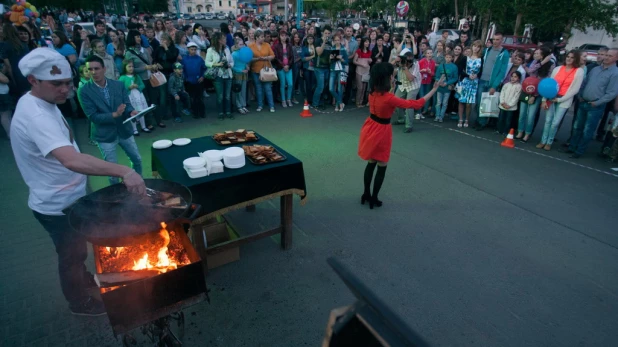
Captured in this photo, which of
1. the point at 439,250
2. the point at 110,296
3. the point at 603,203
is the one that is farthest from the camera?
the point at 603,203

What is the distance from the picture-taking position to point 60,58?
7.61 feet

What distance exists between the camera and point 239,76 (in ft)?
29.9

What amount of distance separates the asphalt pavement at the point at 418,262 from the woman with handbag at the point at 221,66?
3.42 metres

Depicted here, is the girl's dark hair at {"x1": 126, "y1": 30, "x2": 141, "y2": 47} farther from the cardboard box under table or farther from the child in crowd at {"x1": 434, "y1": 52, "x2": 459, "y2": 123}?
the child in crowd at {"x1": 434, "y1": 52, "x2": 459, "y2": 123}

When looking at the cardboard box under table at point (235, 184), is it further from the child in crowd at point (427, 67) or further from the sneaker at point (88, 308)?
the child in crowd at point (427, 67)

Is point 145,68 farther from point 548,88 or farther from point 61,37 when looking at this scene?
point 548,88

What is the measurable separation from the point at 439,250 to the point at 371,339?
3130mm

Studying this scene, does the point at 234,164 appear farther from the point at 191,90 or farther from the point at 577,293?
the point at 191,90

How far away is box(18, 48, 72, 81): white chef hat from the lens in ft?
7.08

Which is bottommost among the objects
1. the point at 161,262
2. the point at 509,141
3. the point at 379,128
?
the point at 509,141

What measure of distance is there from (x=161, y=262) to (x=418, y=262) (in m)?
2.72

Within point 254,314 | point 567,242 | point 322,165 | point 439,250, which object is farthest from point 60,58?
point 567,242

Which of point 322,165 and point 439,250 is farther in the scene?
point 322,165

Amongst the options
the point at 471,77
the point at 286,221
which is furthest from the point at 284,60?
the point at 286,221
